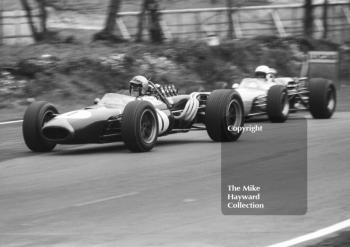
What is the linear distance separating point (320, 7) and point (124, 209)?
79.4ft

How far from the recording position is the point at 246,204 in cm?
928

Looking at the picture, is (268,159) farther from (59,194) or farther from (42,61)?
(42,61)

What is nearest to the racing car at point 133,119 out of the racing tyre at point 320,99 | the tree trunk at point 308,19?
the racing tyre at point 320,99

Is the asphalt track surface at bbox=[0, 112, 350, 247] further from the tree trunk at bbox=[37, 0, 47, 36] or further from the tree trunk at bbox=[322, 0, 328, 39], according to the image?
the tree trunk at bbox=[322, 0, 328, 39]

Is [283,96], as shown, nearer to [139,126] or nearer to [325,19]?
[139,126]

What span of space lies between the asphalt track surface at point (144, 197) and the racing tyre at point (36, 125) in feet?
0.64

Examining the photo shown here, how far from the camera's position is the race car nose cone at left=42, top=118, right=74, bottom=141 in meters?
13.1

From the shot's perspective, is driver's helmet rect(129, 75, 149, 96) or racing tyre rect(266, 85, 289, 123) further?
racing tyre rect(266, 85, 289, 123)

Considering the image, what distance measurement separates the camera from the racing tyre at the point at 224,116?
14141 millimetres

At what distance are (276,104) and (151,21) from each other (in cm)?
1123

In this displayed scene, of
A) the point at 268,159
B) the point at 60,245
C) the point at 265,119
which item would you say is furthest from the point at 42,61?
the point at 60,245

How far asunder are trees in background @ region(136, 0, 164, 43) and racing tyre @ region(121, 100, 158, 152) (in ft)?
47.5

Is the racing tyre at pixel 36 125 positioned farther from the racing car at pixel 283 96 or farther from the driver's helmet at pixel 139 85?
the racing car at pixel 283 96

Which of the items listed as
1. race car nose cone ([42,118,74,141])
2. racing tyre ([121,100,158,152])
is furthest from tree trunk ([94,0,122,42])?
race car nose cone ([42,118,74,141])
